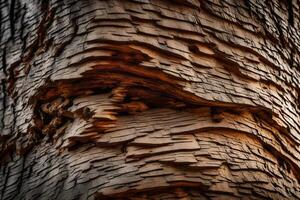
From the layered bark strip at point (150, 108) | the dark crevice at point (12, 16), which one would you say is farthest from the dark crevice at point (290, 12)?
the dark crevice at point (12, 16)

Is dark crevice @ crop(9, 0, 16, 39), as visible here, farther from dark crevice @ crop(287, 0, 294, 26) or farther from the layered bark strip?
dark crevice @ crop(287, 0, 294, 26)

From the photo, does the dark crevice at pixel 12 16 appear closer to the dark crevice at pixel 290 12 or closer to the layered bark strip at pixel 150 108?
the layered bark strip at pixel 150 108

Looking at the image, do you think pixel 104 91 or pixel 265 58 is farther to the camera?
pixel 265 58

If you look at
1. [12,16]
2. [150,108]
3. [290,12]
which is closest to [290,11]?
[290,12]

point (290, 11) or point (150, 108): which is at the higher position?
point (290, 11)

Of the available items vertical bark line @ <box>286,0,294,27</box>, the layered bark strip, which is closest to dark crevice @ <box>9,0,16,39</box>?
the layered bark strip

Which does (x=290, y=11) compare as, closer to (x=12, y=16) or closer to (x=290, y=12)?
(x=290, y=12)

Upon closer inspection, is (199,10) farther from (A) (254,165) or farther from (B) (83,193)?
(B) (83,193)

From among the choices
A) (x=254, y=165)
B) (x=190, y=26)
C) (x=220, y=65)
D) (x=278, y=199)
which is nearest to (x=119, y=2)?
(x=190, y=26)
